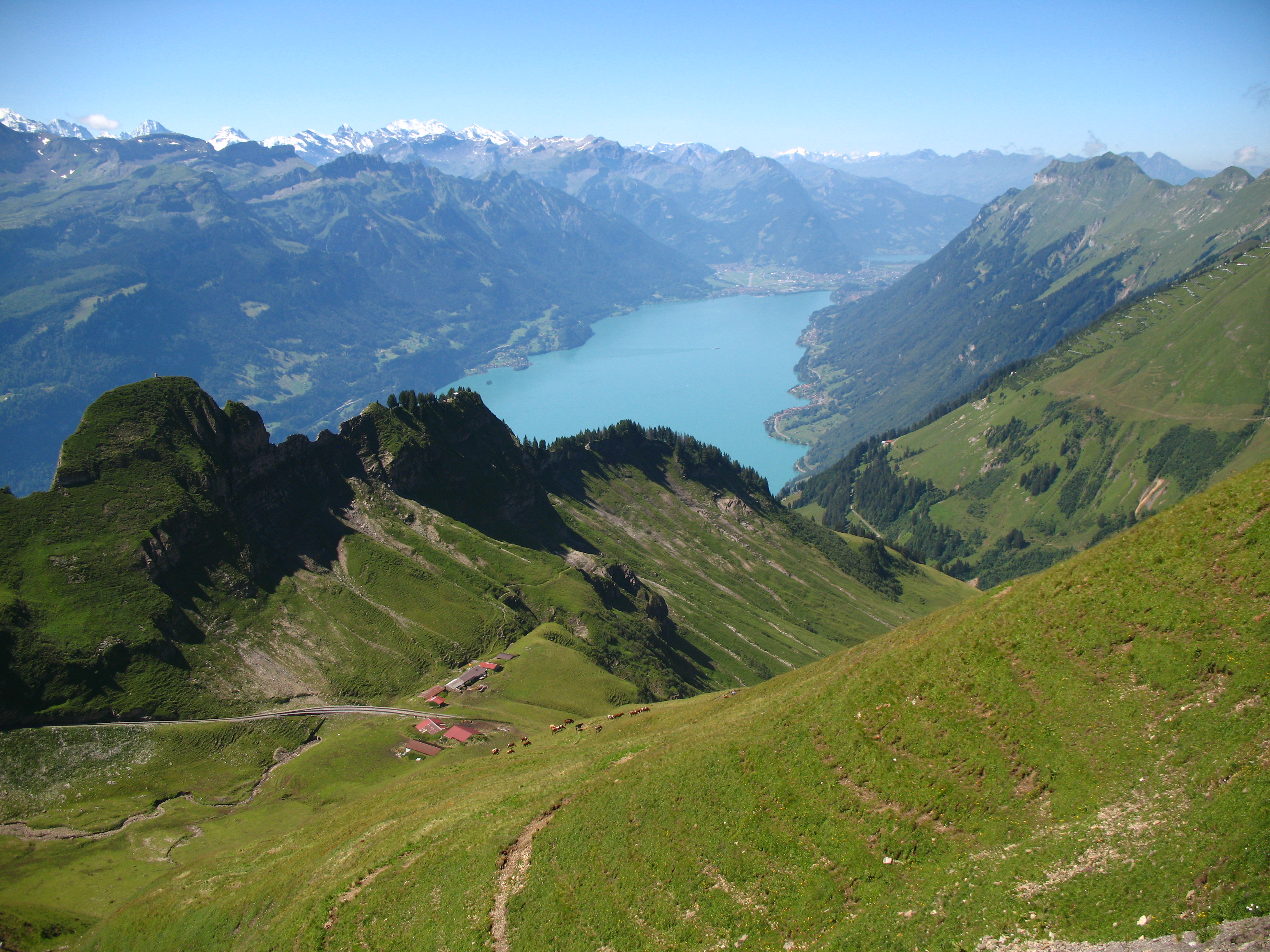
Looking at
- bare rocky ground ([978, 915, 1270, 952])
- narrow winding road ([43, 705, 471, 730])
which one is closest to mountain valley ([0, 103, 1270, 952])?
bare rocky ground ([978, 915, 1270, 952])

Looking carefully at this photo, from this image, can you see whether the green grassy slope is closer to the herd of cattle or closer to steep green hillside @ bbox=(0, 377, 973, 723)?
the herd of cattle

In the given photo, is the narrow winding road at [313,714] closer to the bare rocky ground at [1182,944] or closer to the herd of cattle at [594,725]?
the herd of cattle at [594,725]

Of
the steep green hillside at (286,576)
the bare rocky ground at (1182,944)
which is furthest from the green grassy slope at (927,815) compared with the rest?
the steep green hillside at (286,576)

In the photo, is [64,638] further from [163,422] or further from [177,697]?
[163,422]

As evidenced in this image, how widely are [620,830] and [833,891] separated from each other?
1238 cm

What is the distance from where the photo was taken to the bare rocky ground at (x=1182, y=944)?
21562 mm

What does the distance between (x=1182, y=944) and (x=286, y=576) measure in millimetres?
115312

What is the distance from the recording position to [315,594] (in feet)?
357

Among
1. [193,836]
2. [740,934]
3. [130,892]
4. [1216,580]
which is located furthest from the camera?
[193,836]

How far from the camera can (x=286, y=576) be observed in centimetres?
11019

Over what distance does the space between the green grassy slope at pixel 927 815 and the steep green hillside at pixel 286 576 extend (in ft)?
146

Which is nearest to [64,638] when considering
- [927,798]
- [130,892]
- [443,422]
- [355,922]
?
[130,892]

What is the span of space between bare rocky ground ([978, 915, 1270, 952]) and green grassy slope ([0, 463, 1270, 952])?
406 millimetres

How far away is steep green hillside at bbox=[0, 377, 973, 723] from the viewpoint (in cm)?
8675
